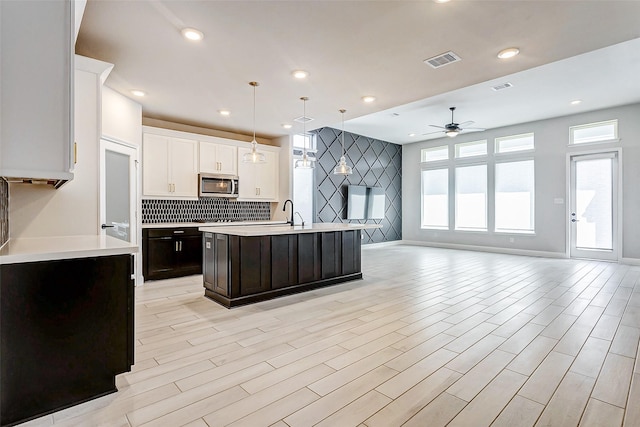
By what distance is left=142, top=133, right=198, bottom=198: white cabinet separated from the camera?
17.1 feet

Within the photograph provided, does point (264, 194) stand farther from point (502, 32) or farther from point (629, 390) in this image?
point (629, 390)

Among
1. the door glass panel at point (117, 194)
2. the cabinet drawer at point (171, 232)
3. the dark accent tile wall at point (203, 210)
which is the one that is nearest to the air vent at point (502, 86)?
the dark accent tile wall at point (203, 210)

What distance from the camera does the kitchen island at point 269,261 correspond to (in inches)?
148

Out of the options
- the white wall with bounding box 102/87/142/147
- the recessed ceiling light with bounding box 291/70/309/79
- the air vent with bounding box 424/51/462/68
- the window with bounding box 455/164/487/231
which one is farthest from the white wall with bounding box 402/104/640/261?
the white wall with bounding box 102/87/142/147

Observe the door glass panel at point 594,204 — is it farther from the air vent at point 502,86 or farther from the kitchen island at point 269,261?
the kitchen island at point 269,261

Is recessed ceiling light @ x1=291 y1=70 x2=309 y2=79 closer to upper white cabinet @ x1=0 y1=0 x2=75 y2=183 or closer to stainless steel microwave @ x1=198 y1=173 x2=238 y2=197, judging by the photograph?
upper white cabinet @ x1=0 y1=0 x2=75 y2=183

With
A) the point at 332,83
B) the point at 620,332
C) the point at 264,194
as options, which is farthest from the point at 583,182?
the point at 264,194

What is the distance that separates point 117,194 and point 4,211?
1.97m

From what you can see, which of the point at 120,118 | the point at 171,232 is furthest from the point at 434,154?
the point at 120,118

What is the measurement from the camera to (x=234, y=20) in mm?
2717

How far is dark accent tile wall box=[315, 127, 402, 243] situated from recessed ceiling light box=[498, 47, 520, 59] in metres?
5.06

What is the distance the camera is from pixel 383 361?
7.93 ft

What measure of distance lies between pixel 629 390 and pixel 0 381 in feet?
12.1

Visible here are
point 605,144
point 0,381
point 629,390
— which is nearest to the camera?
point 0,381
